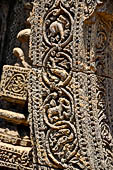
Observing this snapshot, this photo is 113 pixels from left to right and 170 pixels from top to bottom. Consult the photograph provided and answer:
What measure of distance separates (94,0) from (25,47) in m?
1.03

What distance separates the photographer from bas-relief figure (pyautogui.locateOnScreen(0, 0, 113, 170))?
10.1 ft

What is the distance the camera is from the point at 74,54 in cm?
322

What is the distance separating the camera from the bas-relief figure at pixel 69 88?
10.1ft

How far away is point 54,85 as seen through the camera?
3.26m

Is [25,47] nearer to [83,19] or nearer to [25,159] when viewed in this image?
[83,19]

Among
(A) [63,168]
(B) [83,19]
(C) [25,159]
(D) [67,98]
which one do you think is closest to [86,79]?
(D) [67,98]

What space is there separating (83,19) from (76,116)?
906mm

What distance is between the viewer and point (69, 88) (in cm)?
320

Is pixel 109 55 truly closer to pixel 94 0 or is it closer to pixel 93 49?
pixel 93 49

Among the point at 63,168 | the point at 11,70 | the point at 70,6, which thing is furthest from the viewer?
the point at 11,70

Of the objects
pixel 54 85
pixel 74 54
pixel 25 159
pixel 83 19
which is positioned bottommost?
pixel 25 159

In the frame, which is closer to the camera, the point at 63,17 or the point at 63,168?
the point at 63,168

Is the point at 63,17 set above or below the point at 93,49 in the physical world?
above

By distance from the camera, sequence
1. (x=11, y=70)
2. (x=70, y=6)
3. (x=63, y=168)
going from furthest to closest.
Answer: (x=11, y=70) < (x=70, y=6) < (x=63, y=168)
